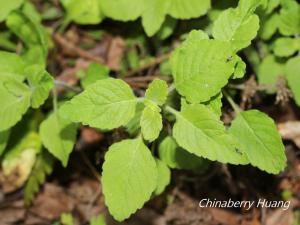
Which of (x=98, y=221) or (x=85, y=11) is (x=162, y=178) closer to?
(x=98, y=221)

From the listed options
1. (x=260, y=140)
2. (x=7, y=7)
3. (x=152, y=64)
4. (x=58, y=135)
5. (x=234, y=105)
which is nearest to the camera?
(x=260, y=140)

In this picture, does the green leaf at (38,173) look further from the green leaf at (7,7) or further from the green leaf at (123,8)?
the green leaf at (123,8)

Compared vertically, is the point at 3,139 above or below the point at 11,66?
below

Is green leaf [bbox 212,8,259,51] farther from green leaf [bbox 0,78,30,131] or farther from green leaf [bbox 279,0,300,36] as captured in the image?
green leaf [bbox 0,78,30,131]

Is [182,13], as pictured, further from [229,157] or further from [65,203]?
[65,203]

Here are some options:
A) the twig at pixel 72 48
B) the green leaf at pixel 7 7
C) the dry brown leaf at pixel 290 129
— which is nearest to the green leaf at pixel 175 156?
the dry brown leaf at pixel 290 129

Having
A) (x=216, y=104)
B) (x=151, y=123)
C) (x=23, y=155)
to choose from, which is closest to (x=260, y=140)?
(x=216, y=104)

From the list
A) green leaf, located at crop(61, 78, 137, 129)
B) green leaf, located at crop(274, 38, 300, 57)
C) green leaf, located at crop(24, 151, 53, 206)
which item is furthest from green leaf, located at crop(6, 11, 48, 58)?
green leaf, located at crop(274, 38, 300, 57)
